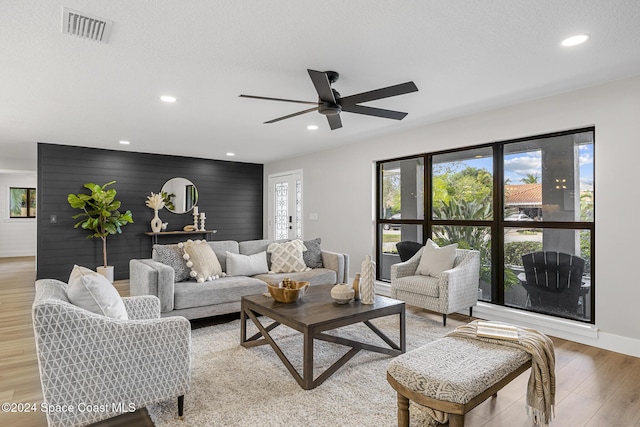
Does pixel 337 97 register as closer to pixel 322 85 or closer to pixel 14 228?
pixel 322 85

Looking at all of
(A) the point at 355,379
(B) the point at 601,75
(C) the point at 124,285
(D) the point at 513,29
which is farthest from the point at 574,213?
(C) the point at 124,285

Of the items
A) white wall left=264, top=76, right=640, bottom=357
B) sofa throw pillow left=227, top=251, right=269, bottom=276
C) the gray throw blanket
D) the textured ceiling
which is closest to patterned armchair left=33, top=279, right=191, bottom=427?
the textured ceiling

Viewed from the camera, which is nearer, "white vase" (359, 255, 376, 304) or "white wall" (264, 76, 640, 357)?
"white vase" (359, 255, 376, 304)

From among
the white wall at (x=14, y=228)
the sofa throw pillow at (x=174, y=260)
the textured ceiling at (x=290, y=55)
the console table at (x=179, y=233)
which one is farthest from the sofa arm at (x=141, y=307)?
the white wall at (x=14, y=228)

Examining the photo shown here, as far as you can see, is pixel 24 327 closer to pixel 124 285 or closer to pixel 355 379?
pixel 124 285

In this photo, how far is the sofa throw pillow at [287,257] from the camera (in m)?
4.61

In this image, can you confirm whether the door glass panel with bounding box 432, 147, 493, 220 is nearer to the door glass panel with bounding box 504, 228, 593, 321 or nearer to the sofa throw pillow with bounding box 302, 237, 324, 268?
the door glass panel with bounding box 504, 228, 593, 321

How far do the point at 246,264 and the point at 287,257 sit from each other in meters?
0.55

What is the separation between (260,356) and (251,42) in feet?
8.01

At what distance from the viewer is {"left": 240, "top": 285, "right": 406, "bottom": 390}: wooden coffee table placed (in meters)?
2.45

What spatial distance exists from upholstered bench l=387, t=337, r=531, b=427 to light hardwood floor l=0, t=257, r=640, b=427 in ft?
1.50

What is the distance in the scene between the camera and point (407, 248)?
5.18m

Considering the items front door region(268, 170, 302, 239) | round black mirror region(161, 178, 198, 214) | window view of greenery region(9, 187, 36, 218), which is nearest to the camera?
round black mirror region(161, 178, 198, 214)

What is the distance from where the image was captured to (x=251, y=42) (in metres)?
2.54
